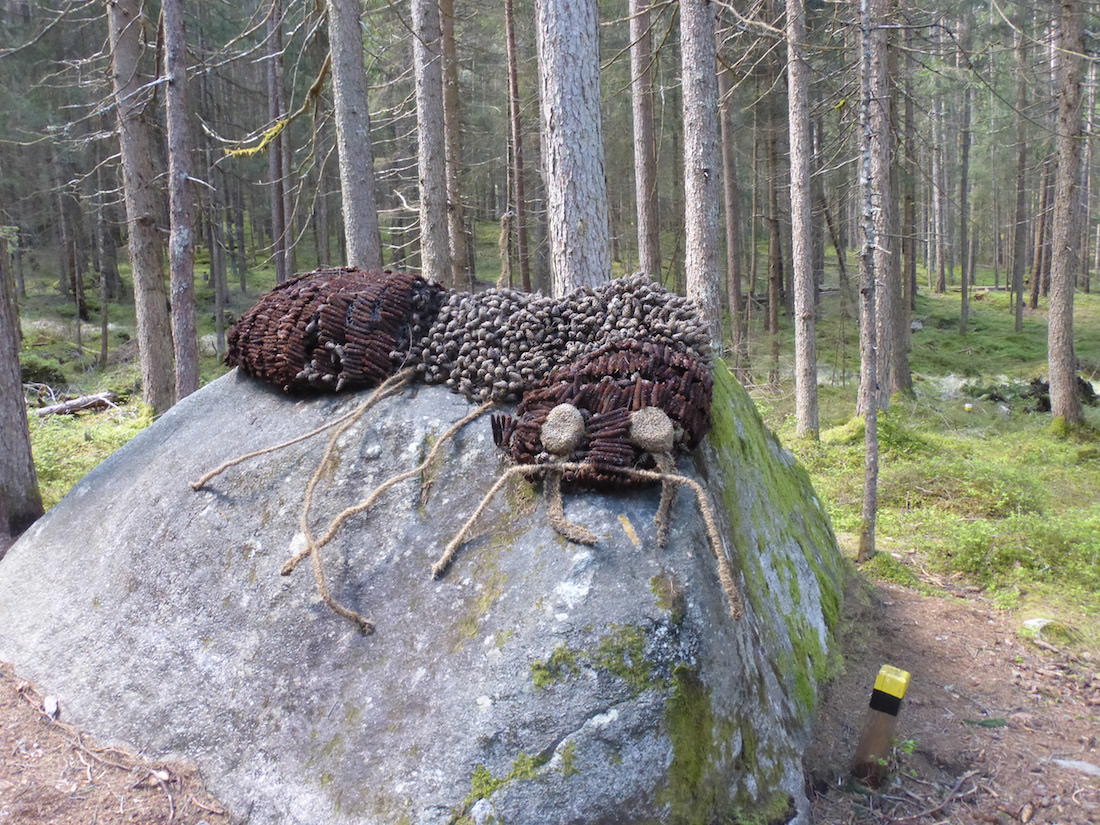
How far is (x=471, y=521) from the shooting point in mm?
2676

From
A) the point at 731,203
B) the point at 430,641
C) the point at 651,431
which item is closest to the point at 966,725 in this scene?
the point at 651,431

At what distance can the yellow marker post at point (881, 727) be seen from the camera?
2.79 meters

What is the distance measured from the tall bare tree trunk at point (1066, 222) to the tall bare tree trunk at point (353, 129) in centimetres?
1118

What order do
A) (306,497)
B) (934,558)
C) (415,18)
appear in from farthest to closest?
(415,18)
(934,558)
(306,497)

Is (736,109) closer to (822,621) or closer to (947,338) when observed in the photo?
(947,338)

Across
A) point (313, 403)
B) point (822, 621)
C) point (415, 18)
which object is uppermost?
point (415, 18)

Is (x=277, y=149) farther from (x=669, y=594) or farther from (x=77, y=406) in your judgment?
(x=669, y=594)

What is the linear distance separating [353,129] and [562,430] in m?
6.96

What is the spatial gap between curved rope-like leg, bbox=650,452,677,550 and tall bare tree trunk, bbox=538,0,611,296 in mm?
3285

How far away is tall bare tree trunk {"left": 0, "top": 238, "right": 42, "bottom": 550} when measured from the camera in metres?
4.95

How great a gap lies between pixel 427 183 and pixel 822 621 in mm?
7676

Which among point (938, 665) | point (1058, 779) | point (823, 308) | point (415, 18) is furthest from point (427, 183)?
point (823, 308)

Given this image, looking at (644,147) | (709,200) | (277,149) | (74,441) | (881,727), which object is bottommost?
(881,727)

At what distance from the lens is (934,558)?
240 inches
